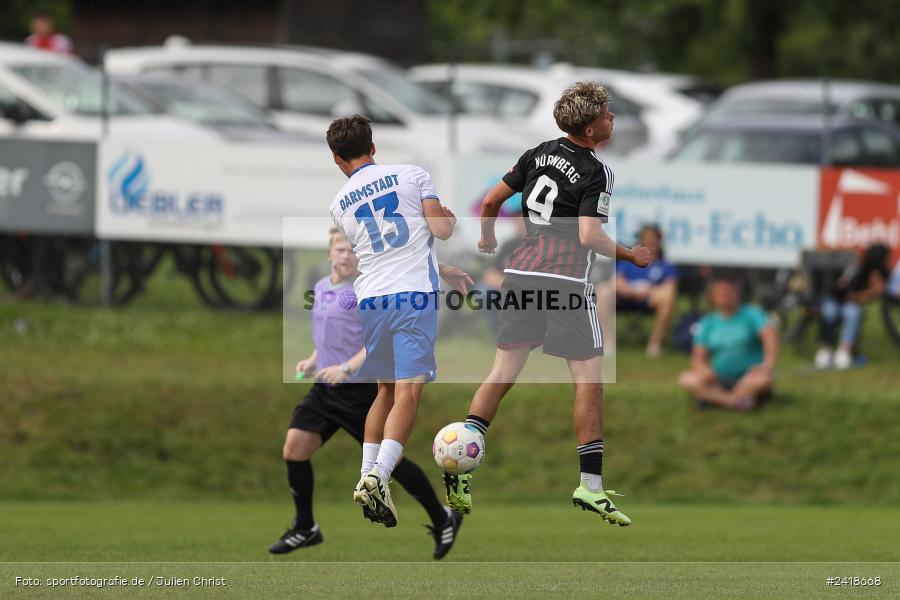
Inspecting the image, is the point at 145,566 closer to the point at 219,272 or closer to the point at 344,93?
the point at 219,272

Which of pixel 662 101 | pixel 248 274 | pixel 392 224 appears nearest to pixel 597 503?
pixel 392 224

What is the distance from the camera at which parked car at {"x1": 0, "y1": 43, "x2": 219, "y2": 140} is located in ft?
67.2

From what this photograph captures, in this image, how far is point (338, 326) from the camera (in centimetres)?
1047

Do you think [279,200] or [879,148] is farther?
[879,148]

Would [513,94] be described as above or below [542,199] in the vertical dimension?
above

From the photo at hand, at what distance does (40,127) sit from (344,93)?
4381mm

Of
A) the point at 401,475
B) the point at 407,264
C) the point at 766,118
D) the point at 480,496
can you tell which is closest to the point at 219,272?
the point at 480,496

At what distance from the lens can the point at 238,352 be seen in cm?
1908

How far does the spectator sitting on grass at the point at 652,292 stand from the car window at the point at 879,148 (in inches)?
195

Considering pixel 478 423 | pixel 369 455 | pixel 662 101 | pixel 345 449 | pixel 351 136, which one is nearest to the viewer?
A: pixel 351 136

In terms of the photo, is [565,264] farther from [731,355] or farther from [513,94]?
[513,94]

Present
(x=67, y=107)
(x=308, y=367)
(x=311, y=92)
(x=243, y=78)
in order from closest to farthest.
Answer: (x=308, y=367) → (x=67, y=107) → (x=311, y=92) → (x=243, y=78)

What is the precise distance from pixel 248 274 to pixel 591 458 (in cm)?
1083

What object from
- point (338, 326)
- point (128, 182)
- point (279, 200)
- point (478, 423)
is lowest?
point (478, 423)
